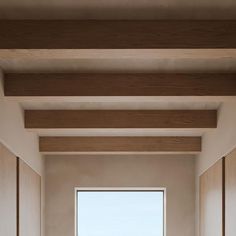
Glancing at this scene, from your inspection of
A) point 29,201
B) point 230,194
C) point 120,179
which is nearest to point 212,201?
point 230,194

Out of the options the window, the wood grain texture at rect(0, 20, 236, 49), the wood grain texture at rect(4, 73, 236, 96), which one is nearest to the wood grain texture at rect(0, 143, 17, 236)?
the wood grain texture at rect(4, 73, 236, 96)

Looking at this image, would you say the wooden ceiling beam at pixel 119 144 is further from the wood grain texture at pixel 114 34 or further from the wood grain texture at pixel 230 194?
the wood grain texture at pixel 114 34

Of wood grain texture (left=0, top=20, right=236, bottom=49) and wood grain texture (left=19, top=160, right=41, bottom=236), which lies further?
wood grain texture (left=19, top=160, right=41, bottom=236)

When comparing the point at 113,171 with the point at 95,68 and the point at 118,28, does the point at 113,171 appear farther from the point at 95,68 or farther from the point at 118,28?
the point at 118,28

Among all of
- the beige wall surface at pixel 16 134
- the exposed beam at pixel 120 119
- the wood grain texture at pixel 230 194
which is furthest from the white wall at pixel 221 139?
the beige wall surface at pixel 16 134

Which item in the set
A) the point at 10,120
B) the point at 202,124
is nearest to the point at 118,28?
the point at 10,120

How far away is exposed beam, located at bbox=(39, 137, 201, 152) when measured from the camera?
A: 309 inches

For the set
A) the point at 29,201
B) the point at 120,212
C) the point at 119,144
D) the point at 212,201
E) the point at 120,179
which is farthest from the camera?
the point at 120,212

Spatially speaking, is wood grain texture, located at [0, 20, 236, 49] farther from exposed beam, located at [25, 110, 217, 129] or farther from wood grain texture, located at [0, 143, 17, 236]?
exposed beam, located at [25, 110, 217, 129]

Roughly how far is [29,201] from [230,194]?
2.46m

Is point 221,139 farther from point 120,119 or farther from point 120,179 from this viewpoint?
point 120,179

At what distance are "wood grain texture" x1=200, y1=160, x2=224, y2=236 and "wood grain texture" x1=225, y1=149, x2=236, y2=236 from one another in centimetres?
25

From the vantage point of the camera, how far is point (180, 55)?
4.15 metres

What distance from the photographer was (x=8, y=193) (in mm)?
5598
